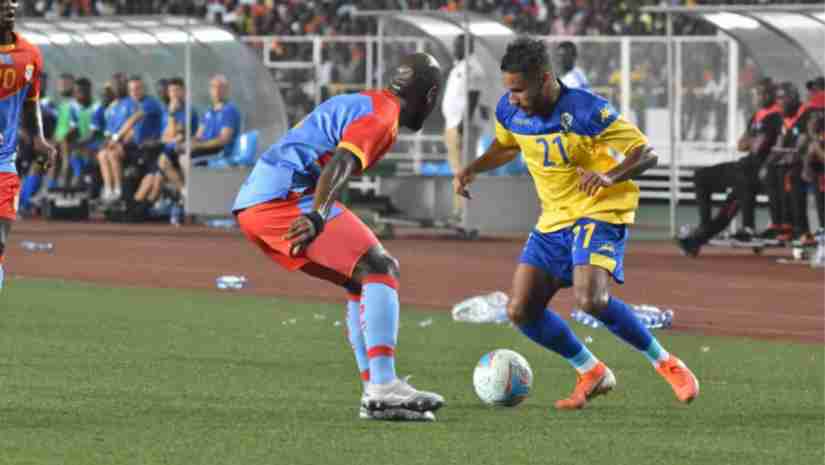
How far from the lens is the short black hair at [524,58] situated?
1007 centimetres

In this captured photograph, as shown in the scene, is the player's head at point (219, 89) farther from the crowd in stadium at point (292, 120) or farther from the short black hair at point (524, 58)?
the short black hair at point (524, 58)

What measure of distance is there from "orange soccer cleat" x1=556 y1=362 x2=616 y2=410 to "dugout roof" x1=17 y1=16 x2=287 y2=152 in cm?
1843

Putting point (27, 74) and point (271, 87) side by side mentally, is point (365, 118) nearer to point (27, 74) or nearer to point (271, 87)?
point (27, 74)

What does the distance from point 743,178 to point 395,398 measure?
13377 millimetres

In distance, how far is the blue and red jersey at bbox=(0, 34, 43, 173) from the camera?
38.2ft

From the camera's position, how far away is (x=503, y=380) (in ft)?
33.2

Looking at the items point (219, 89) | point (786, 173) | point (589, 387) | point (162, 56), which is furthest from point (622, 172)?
point (162, 56)

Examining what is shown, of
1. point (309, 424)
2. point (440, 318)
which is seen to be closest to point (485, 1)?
point (440, 318)

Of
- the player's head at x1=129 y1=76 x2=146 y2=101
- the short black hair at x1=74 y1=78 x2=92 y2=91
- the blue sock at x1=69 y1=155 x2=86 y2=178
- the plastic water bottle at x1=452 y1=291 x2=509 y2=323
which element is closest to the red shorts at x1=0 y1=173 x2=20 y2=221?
the plastic water bottle at x1=452 y1=291 x2=509 y2=323

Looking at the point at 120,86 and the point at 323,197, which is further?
the point at 120,86

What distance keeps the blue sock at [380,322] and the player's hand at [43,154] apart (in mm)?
3240

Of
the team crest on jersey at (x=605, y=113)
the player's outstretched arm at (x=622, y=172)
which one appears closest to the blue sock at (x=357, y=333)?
the player's outstretched arm at (x=622, y=172)

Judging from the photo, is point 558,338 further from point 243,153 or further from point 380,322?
point 243,153

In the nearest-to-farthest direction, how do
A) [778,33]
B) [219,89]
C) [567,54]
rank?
[567,54], [778,33], [219,89]
